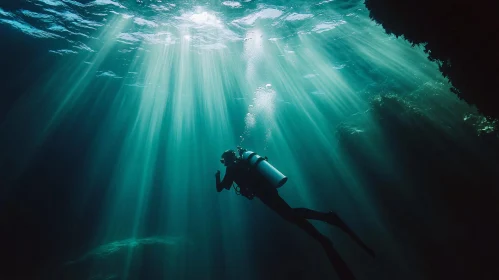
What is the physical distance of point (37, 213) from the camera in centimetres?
2375

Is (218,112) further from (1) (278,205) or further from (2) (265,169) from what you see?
(1) (278,205)

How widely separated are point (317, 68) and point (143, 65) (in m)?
19.0

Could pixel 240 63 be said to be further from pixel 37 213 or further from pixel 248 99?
pixel 37 213

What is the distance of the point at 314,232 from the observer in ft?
16.3

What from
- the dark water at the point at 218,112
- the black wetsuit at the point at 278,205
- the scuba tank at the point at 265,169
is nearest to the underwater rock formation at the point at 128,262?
the dark water at the point at 218,112

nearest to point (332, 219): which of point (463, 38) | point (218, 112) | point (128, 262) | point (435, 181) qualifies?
point (463, 38)

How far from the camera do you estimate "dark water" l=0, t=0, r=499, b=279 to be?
11641 mm

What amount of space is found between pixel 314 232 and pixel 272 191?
4.86ft

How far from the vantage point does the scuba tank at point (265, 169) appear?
5832 millimetres

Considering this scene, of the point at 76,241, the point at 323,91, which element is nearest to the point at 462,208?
the point at 323,91

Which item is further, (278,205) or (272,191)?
(272,191)

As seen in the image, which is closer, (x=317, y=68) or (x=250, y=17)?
(x=250, y=17)

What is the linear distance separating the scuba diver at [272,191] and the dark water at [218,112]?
865cm

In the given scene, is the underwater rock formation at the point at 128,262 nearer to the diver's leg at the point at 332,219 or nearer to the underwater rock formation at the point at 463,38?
the diver's leg at the point at 332,219
